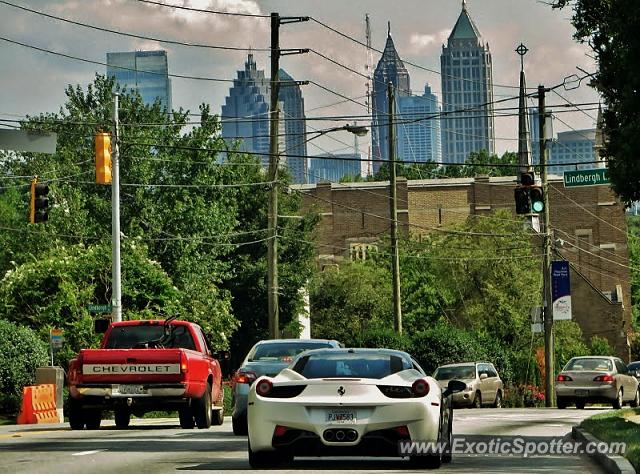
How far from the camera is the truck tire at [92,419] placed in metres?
27.8

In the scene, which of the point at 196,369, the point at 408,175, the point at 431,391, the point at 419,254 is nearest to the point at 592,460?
the point at 431,391

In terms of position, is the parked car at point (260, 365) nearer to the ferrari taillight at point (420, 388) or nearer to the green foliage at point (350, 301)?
the ferrari taillight at point (420, 388)

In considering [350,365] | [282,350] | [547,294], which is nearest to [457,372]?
[547,294]

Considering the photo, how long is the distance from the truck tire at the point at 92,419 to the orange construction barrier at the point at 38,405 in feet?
20.8

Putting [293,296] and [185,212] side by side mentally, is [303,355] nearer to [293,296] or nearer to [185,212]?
[185,212]

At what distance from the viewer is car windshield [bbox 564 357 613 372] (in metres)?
43.9

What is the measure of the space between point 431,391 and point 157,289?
117 ft

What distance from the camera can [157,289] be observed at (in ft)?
169

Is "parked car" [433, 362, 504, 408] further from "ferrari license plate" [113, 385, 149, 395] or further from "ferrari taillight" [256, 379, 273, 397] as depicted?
"ferrari taillight" [256, 379, 273, 397]

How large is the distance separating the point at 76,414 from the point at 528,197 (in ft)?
49.7

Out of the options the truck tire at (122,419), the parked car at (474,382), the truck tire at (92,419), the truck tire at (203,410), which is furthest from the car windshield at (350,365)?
the parked car at (474,382)

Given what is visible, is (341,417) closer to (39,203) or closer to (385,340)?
(39,203)

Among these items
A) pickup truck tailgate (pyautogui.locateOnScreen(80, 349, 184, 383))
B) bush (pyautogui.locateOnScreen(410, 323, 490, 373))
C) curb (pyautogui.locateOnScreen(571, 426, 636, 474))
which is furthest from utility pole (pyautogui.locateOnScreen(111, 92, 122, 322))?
curb (pyautogui.locateOnScreen(571, 426, 636, 474))

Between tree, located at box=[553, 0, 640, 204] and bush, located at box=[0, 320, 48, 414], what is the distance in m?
18.5
